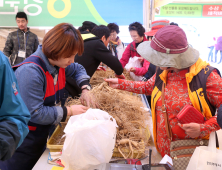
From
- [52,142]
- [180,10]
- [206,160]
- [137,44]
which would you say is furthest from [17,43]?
[180,10]

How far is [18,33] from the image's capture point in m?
3.83

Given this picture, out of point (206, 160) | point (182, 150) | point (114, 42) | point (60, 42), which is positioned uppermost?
point (60, 42)

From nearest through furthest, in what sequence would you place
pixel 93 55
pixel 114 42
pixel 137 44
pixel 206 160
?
pixel 206 160
pixel 93 55
pixel 137 44
pixel 114 42

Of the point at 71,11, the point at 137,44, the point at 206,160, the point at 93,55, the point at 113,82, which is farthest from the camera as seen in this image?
the point at 71,11

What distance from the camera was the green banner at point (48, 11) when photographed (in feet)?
13.0

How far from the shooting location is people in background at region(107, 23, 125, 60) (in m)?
3.77

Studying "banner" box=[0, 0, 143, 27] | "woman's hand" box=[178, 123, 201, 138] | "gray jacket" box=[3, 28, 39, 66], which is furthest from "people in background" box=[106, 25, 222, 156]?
"gray jacket" box=[3, 28, 39, 66]

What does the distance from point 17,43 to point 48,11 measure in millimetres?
965

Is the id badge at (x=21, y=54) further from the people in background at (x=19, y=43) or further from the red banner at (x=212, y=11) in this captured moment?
the red banner at (x=212, y=11)

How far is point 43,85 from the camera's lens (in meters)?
1.21

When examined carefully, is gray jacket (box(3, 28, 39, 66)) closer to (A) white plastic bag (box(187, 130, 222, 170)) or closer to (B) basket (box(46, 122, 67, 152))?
(B) basket (box(46, 122, 67, 152))

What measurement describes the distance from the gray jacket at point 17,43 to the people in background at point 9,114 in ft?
11.4

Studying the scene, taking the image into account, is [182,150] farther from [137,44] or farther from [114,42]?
[114,42]

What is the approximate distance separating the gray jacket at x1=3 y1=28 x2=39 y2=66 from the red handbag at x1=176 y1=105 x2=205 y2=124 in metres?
3.62
